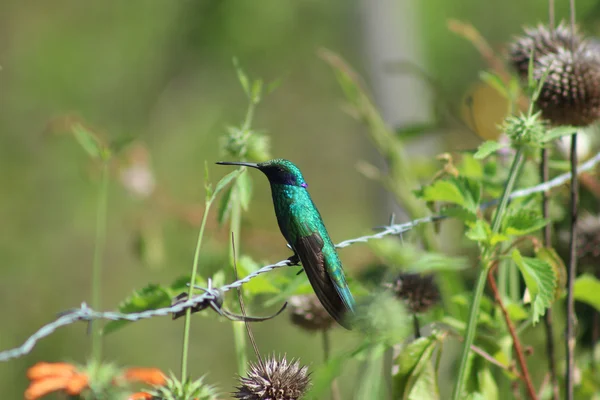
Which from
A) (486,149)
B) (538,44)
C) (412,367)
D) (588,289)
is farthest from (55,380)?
(538,44)

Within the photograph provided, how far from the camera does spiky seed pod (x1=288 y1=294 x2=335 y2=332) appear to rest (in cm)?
182

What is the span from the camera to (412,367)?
1.43m

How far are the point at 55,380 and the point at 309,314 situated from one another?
0.65m

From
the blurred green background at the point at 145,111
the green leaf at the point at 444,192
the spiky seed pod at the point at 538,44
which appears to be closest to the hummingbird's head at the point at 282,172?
the green leaf at the point at 444,192

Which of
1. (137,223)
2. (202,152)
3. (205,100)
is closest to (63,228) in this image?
(202,152)

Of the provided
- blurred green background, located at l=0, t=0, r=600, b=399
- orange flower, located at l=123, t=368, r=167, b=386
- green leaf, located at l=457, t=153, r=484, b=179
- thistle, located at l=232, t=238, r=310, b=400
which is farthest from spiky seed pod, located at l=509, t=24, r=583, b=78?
blurred green background, located at l=0, t=0, r=600, b=399

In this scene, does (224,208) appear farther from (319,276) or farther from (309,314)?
(309,314)

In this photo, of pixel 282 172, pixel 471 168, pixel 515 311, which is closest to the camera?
pixel 282 172

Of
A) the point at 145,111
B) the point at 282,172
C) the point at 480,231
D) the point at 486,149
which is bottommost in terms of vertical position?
the point at 480,231

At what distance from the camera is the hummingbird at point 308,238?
1320 millimetres

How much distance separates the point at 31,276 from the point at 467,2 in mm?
6870

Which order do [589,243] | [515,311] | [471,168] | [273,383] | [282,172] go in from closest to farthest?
[273,383] < [282,172] < [515,311] < [471,168] < [589,243]

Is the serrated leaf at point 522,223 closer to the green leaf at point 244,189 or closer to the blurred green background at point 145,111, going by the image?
the green leaf at point 244,189

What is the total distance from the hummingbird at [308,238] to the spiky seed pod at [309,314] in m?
0.30
